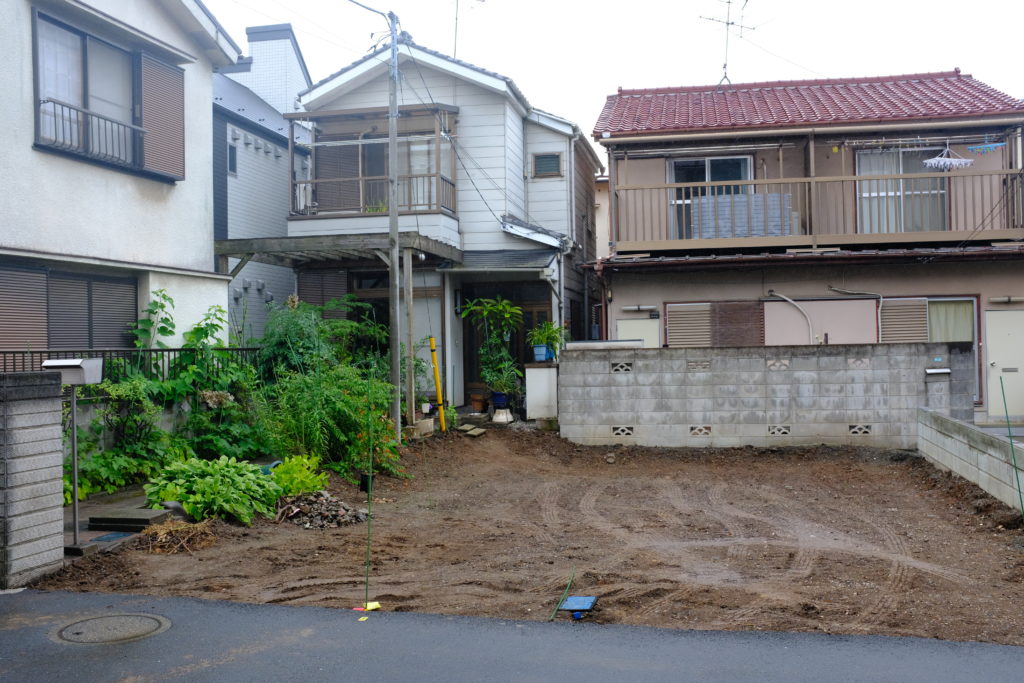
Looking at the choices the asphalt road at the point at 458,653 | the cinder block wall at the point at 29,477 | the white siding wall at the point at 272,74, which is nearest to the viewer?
the asphalt road at the point at 458,653

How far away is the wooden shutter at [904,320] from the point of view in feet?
46.7

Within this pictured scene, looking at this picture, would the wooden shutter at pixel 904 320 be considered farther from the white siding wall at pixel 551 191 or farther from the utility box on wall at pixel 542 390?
the white siding wall at pixel 551 191

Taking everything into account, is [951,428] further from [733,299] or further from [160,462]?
[160,462]

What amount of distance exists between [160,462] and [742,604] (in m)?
6.95

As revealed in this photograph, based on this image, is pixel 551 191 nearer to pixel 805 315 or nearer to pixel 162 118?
pixel 805 315

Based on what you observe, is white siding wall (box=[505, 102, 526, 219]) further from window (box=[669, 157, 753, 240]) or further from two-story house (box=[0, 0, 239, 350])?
two-story house (box=[0, 0, 239, 350])

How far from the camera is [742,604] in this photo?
5059 millimetres

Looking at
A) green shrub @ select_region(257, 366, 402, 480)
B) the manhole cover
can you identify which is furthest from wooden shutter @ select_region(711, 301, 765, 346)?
the manhole cover

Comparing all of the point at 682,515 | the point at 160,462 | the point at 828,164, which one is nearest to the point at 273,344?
the point at 160,462

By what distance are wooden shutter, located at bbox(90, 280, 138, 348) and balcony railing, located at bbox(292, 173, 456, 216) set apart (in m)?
4.89

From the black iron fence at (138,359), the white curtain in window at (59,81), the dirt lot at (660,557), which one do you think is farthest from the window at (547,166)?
the white curtain in window at (59,81)

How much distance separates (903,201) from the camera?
14625 mm

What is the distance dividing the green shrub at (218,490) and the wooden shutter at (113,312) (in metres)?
3.52

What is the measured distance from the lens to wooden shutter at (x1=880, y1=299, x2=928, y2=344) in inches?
560
